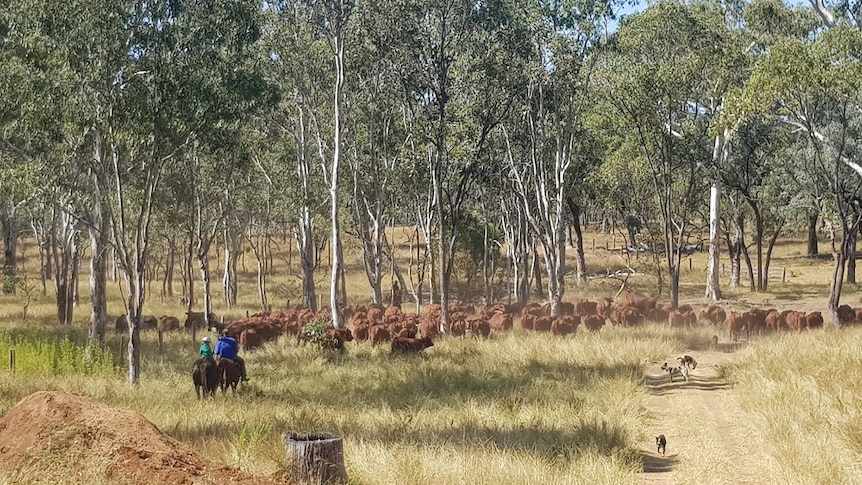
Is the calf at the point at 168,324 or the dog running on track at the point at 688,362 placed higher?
the calf at the point at 168,324

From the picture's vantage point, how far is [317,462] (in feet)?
30.1

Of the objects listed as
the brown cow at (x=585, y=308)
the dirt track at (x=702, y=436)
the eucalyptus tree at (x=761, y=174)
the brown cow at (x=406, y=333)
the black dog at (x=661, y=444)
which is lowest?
the dirt track at (x=702, y=436)

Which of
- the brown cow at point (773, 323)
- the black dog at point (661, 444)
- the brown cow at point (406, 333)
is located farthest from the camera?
the brown cow at point (773, 323)

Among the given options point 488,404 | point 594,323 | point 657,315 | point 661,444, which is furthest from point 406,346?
point 657,315

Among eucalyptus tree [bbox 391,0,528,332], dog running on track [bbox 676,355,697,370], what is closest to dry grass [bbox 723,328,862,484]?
dog running on track [bbox 676,355,697,370]

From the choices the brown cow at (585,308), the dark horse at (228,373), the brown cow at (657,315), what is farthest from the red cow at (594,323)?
the dark horse at (228,373)

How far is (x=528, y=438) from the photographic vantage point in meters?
12.3

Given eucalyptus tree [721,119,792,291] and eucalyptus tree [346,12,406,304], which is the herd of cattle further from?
eucalyptus tree [721,119,792,291]

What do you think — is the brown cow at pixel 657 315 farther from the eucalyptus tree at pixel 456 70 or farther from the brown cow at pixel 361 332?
the brown cow at pixel 361 332

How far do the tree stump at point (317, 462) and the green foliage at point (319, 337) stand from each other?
1429 centimetres

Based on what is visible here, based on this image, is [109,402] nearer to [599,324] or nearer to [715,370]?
[715,370]

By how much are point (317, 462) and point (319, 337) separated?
14.8m

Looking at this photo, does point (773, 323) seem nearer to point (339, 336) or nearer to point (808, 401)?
point (339, 336)

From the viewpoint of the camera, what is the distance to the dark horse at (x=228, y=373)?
55.6 ft
